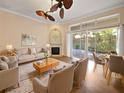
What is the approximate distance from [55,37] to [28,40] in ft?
7.77

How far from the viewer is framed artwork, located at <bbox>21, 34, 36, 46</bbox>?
603 centimetres

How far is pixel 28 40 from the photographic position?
633 centimetres

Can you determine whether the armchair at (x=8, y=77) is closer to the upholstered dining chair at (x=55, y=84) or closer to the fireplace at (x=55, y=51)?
the upholstered dining chair at (x=55, y=84)

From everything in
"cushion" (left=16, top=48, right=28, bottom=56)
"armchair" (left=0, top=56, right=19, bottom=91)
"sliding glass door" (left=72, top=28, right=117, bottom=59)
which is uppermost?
"sliding glass door" (left=72, top=28, right=117, bottom=59)

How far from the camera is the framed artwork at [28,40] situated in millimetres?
6027

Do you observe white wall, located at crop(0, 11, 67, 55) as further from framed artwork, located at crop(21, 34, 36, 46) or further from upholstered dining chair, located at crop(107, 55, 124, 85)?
upholstered dining chair, located at crop(107, 55, 124, 85)

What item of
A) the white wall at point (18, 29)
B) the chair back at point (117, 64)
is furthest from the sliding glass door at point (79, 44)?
the chair back at point (117, 64)

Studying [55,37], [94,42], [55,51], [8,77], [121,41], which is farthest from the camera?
[55,37]

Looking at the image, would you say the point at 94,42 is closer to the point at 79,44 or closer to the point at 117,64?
the point at 79,44

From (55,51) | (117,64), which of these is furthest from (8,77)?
(55,51)

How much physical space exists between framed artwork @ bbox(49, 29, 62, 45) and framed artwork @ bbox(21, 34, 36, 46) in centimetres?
159

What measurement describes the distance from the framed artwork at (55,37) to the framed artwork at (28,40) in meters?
1.59

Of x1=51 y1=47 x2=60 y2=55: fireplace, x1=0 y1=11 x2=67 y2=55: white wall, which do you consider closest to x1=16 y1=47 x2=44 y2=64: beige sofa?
x1=0 y1=11 x2=67 y2=55: white wall

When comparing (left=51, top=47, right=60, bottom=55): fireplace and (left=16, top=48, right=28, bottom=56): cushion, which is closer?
(left=16, top=48, right=28, bottom=56): cushion
